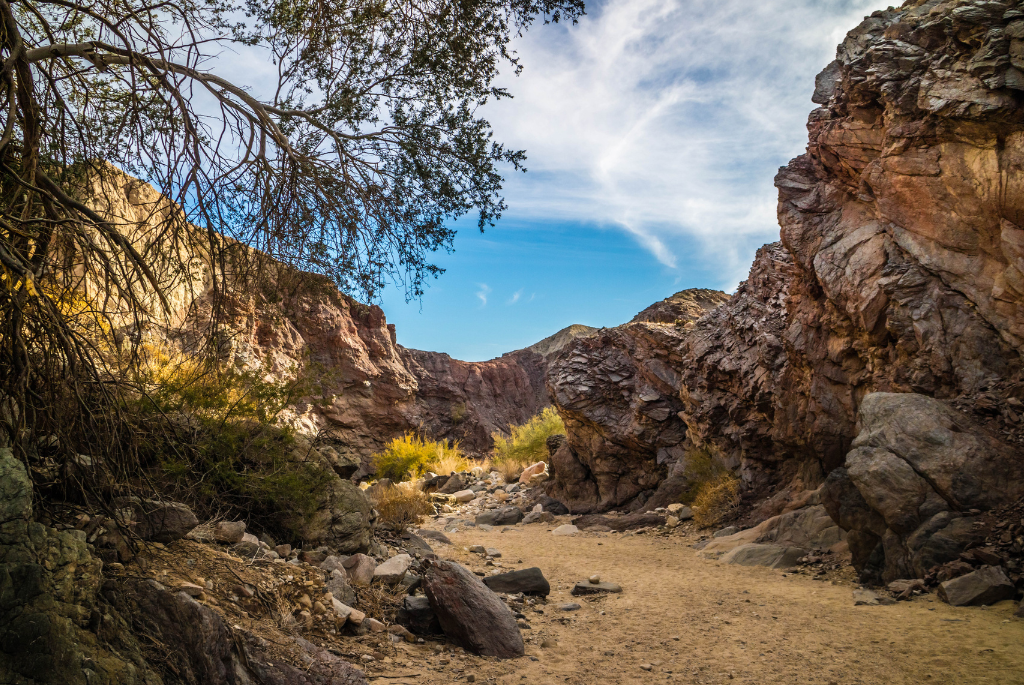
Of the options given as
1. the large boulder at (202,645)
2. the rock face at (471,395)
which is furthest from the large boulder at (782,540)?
the rock face at (471,395)

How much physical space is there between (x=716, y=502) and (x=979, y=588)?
534 centimetres

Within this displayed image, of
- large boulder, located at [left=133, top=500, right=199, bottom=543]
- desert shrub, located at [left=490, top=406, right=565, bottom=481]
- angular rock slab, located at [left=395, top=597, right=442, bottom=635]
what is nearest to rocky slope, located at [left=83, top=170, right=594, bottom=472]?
large boulder, located at [left=133, top=500, right=199, bottom=543]

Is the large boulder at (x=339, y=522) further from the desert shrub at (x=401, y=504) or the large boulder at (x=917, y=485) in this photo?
the large boulder at (x=917, y=485)

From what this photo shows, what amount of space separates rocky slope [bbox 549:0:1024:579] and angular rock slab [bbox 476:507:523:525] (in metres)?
4.06

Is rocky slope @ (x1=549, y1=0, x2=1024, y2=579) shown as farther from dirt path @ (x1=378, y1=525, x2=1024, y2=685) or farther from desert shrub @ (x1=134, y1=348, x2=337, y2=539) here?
desert shrub @ (x1=134, y1=348, x2=337, y2=539)

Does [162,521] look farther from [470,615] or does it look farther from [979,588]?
[979,588]

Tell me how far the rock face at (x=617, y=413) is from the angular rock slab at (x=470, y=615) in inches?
356

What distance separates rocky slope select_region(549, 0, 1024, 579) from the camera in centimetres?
561

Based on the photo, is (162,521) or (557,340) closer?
(162,521)

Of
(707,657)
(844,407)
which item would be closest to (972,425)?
(844,407)

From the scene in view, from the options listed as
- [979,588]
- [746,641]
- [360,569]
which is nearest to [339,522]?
[360,569]

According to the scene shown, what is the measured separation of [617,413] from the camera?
13695 mm

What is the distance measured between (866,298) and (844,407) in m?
1.82

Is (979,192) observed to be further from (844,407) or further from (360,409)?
(360,409)
